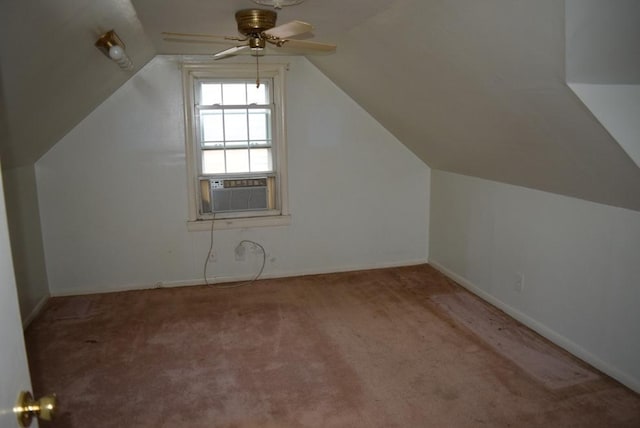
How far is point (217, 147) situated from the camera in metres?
4.25

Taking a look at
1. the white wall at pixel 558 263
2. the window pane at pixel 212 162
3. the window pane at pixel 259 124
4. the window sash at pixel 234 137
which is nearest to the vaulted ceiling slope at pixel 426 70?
the white wall at pixel 558 263

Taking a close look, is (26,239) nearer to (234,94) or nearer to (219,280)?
(219,280)

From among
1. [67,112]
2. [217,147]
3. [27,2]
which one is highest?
[27,2]

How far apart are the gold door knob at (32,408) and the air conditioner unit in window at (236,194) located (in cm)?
341

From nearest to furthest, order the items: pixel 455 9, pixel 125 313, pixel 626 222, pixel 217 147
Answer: pixel 455 9 < pixel 626 222 < pixel 125 313 < pixel 217 147

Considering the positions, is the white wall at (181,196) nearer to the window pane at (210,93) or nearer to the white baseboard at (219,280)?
the white baseboard at (219,280)

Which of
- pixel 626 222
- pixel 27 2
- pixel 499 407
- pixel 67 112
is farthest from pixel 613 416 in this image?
pixel 67 112

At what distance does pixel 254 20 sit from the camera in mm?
2389

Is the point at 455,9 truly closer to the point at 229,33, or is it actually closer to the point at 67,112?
the point at 229,33

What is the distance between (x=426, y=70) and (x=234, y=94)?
208 cm

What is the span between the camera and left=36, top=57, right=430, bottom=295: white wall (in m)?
3.94

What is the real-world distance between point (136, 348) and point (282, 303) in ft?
3.98

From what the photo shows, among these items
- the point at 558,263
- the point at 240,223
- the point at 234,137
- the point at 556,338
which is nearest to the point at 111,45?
the point at 234,137

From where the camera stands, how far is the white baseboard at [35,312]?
3.42 m
